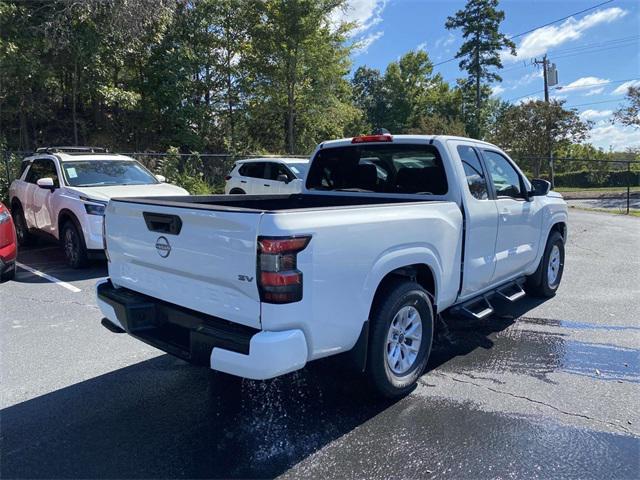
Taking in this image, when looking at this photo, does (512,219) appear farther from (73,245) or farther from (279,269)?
(73,245)

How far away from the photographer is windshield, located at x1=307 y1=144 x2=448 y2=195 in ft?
14.2

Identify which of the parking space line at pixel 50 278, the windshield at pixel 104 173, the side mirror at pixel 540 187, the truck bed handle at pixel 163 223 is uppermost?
the windshield at pixel 104 173

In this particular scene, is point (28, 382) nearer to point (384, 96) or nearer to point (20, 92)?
point (20, 92)

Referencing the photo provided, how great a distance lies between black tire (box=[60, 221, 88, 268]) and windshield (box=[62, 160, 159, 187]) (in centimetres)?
77

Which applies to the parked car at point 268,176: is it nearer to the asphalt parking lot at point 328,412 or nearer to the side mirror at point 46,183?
the side mirror at point 46,183

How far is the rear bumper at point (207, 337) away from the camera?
8.43ft

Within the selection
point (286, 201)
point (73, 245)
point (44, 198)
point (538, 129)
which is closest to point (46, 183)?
point (44, 198)

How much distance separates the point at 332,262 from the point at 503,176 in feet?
10.2

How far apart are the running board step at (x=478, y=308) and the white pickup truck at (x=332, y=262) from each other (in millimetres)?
20

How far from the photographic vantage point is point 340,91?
23.7m

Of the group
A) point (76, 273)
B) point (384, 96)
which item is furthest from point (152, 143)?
point (384, 96)

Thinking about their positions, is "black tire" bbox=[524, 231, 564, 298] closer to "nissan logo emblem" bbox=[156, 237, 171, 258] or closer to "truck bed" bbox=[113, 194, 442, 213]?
"truck bed" bbox=[113, 194, 442, 213]

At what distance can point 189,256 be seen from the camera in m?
3.01

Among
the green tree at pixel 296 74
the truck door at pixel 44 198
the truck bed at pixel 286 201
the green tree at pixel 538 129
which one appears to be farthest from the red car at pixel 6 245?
the green tree at pixel 538 129
